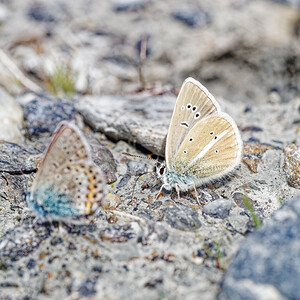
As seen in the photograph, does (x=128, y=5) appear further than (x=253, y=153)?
Yes

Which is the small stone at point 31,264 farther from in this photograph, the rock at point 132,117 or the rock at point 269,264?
the rock at point 132,117

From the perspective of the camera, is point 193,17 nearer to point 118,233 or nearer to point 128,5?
point 128,5

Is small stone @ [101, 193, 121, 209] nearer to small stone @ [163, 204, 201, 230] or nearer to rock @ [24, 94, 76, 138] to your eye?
small stone @ [163, 204, 201, 230]

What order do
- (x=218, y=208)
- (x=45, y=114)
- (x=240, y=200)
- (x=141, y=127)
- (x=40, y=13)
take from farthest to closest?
1. (x=40, y=13)
2. (x=45, y=114)
3. (x=141, y=127)
4. (x=240, y=200)
5. (x=218, y=208)

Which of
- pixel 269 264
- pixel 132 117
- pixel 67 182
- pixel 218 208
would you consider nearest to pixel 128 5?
pixel 132 117

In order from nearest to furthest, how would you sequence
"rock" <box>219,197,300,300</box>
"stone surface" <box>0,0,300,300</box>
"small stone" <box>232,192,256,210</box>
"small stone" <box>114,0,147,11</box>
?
"rock" <box>219,197,300,300</box>
"stone surface" <box>0,0,300,300</box>
"small stone" <box>232,192,256,210</box>
"small stone" <box>114,0,147,11</box>

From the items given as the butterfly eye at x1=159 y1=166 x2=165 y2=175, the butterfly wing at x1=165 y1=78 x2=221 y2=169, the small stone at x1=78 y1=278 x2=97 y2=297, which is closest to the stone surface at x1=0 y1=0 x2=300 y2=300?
the small stone at x1=78 y1=278 x2=97 y2=297

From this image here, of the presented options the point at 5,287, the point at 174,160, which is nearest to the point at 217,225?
the point at 174,160
